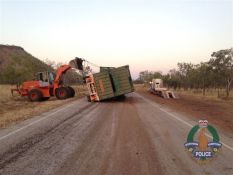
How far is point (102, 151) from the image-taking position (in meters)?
9.73

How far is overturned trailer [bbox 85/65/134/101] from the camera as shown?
30.6m

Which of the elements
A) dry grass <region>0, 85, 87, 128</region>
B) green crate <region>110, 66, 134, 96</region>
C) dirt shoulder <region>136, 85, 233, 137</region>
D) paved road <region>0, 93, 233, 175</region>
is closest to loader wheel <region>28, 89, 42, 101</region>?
dry grass <region>0, 85, 87, 128</region>

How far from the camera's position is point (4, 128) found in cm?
1471

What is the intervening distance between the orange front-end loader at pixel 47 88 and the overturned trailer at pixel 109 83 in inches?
155

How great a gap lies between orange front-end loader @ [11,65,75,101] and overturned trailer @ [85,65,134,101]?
12.9ft

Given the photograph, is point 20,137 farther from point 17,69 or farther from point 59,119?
point 17,69

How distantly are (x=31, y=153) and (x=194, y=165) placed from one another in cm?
437

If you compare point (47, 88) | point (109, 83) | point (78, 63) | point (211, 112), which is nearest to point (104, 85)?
point (109, 83)

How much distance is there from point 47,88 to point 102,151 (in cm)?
2558

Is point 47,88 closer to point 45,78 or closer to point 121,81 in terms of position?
point 45,78

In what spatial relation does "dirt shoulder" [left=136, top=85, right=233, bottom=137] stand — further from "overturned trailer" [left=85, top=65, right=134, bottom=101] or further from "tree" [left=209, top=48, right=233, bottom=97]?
"tree" [left=209, top=48, right=233, bottom=97]

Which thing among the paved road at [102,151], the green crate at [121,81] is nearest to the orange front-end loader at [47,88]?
the green crate at [121,81]

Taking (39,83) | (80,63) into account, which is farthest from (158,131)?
(39,83)

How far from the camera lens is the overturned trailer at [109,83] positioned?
100 ft
